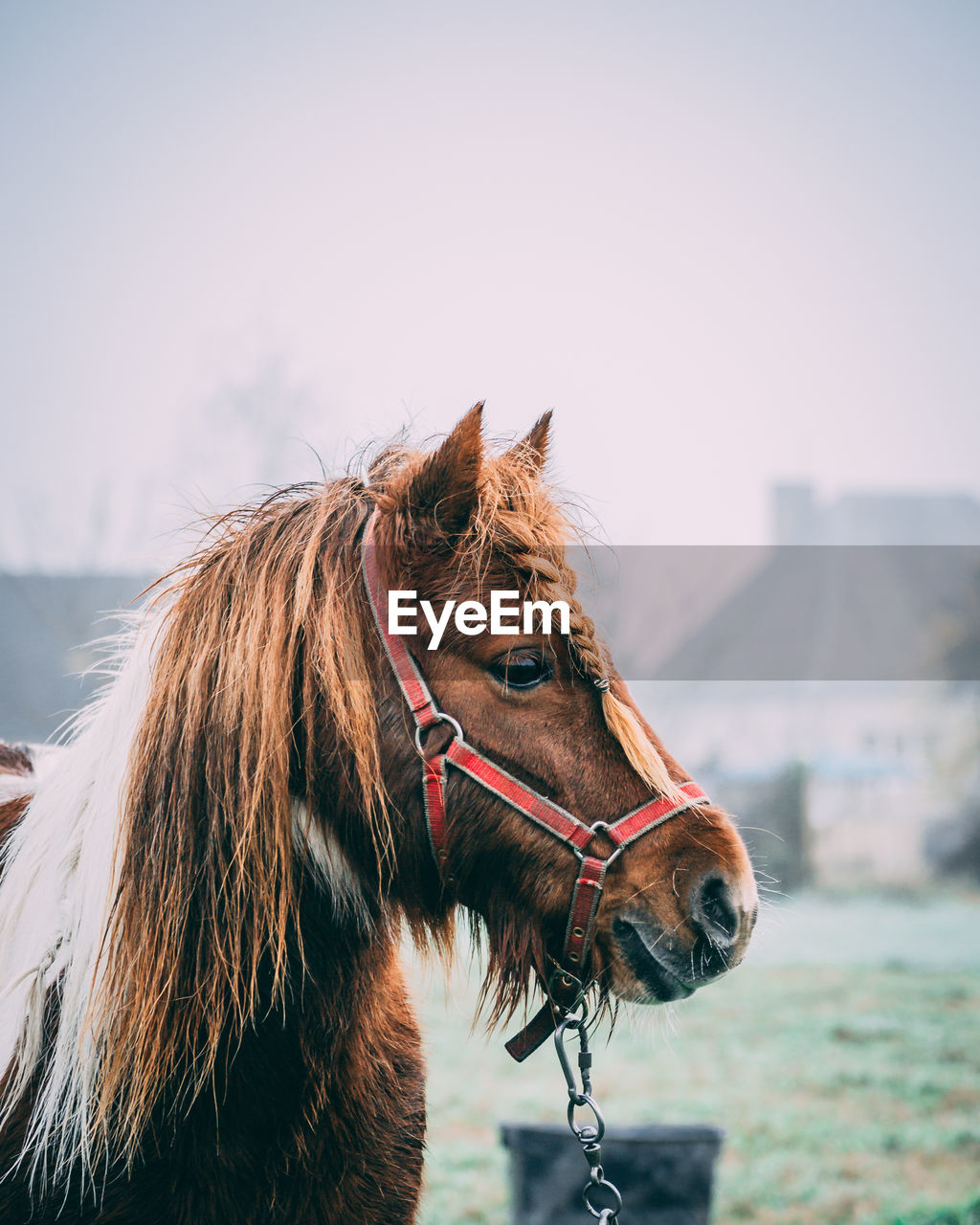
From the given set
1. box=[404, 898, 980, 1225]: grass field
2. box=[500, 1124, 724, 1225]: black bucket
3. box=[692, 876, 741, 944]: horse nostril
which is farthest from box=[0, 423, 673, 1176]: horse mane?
box=[500, 1124, 724, 1225]: black bucket

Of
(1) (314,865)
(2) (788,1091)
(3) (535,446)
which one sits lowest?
(2) (788,1091)

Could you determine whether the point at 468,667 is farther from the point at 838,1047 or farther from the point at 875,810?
the point at 875,810

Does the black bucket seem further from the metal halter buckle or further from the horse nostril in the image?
the metal halter buckle

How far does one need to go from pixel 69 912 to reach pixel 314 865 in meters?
0.48

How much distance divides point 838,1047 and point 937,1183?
2795 millimetres

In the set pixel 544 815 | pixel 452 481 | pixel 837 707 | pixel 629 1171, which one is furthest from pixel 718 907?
pixel 837 707

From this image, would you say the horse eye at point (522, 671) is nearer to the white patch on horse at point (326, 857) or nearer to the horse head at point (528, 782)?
the horse head at point (528, 782)

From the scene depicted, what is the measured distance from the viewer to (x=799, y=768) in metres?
17.1

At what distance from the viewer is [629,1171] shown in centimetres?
352

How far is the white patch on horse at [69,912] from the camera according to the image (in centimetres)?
158

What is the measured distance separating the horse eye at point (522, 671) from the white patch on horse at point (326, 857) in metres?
0.45

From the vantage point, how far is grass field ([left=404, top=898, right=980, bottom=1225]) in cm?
460

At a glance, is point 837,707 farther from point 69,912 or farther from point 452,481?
point 69,912

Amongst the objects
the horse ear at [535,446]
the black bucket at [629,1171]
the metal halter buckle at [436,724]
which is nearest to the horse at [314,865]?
the metal halter buckle at [436,724]
